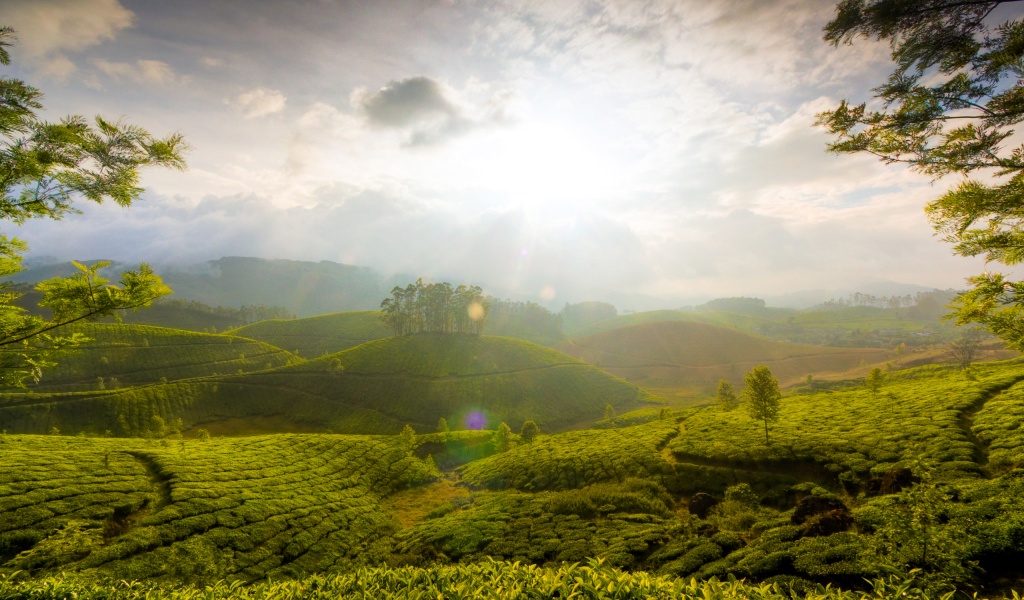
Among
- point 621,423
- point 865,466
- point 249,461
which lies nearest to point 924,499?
point 865,466

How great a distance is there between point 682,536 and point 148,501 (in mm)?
38485

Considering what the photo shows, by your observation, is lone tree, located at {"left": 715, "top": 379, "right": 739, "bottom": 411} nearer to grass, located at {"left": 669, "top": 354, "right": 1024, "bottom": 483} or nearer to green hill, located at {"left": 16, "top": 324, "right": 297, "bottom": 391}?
grass, located at {"left": 669, "top": 354, "right": 1024, "bottom": 483}

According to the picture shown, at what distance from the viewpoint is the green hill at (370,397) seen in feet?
250

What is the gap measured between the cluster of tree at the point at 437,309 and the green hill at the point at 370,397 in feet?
57.2

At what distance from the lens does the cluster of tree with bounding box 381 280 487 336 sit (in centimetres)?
15600

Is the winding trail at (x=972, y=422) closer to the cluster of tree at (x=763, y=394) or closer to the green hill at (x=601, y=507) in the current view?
the green hill at (x=601, y=507)

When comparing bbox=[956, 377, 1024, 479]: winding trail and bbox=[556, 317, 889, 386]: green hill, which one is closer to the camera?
bbox=[956, 377, 1024, 479]: winding trail

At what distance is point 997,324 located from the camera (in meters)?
14.4

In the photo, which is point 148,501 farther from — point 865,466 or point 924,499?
point 865,466

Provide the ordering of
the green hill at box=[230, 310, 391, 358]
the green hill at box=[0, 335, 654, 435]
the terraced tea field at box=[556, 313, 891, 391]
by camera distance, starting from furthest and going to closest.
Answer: the green hill at box=[230, 310, 391, 358]
the terraced tea field at box=[556, 313, 891, 391]
the green hill at box=[0, 335, 654, 435]

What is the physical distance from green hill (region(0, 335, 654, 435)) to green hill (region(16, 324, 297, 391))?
763 inches

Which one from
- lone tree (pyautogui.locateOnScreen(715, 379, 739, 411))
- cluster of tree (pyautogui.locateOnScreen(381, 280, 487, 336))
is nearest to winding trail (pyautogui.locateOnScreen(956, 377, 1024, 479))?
lone tree (pyautogui.locateOnScreen(715, 379, 739, 411))

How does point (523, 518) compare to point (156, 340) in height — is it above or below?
below

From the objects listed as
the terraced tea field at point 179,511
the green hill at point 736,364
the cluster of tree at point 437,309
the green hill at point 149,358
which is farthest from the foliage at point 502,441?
the green hill at point 736,364
